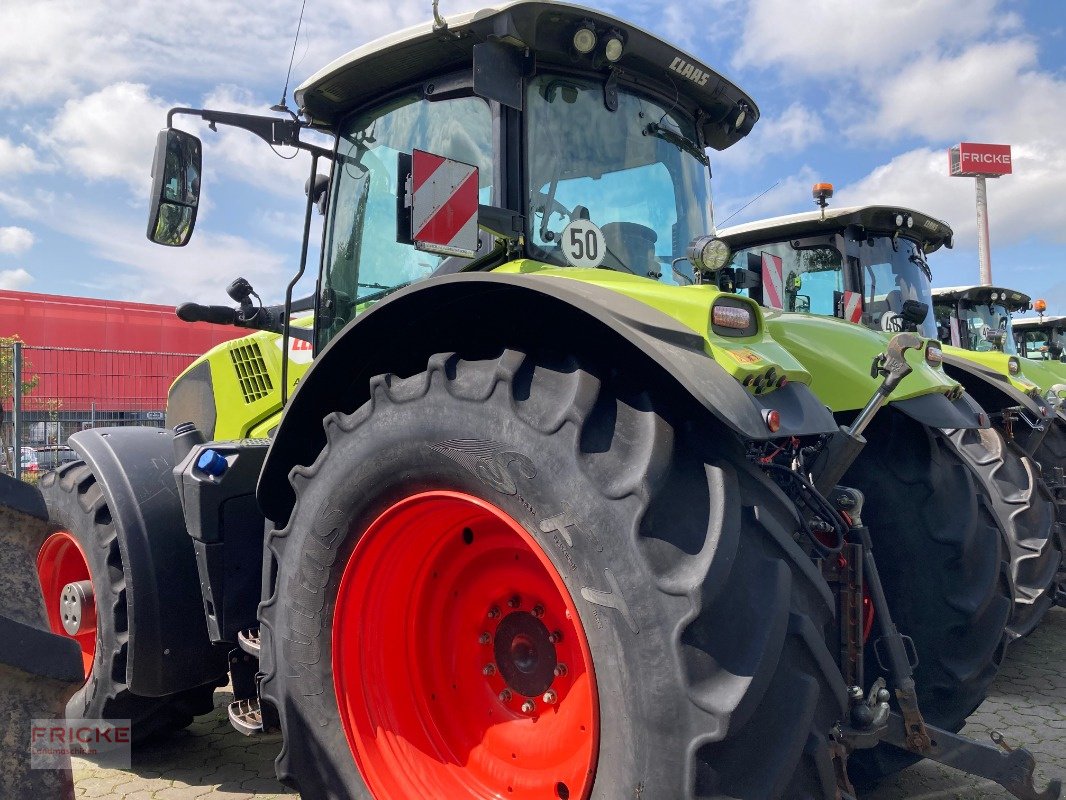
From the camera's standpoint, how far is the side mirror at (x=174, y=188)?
299 cm

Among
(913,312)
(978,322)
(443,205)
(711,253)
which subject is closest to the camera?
(443,205)

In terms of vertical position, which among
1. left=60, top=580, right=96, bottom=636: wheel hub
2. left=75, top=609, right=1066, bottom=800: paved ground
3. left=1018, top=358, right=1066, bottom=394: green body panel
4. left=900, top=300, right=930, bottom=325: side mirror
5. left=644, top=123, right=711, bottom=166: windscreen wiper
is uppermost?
left=644, top=123, right=711, bottom=166: windscreen wiper

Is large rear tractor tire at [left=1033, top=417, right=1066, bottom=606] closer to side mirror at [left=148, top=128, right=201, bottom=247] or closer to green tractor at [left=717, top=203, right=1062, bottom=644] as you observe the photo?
green tractor at [left=717, top=203, right=1062, bottom=644]

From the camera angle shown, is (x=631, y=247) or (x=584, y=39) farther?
(x=631, y=247)

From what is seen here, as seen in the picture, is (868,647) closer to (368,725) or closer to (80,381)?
(368,725)

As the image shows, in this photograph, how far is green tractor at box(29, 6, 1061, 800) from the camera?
67.3 inches

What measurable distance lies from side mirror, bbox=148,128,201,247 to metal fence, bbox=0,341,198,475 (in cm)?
699

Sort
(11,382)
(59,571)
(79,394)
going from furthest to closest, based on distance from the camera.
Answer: (11,382)
(79,394)
(59,571)

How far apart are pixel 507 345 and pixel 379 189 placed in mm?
1224

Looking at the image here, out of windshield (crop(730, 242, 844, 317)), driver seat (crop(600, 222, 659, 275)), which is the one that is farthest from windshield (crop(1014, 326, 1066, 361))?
driver seat (crop(600, 222, 659, 275))

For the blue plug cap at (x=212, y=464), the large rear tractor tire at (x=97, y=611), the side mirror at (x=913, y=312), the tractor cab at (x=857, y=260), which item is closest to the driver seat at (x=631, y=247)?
the blue plug cap at (x=212, y=464)

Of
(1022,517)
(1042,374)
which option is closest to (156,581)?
(1022,517)

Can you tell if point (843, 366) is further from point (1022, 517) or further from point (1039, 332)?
point (1039, 332)

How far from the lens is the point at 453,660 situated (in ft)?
7.91
